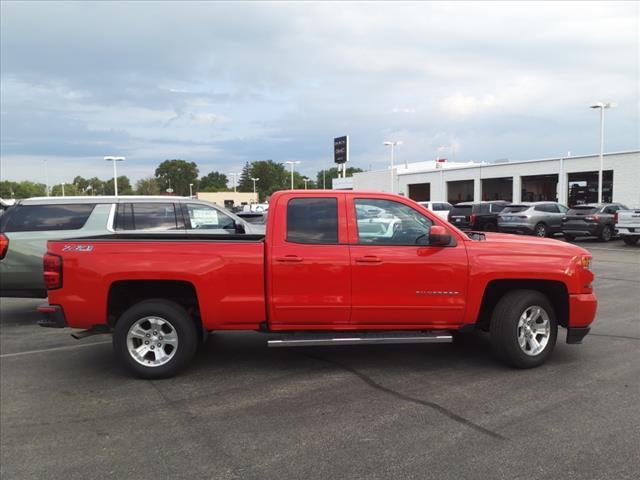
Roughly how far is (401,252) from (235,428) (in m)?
2.26

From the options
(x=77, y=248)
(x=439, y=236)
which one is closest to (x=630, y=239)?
(x=439, y=236)

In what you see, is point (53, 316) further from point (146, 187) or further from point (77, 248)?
point (146, 187)

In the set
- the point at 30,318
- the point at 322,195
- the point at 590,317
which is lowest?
the point at 30,318

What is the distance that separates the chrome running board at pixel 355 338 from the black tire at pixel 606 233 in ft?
63.2

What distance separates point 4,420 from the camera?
4449 mm

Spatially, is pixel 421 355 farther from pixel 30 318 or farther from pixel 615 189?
pixel 615 189

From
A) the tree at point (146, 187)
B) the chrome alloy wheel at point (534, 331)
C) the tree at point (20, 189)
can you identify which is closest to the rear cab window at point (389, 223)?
the chrome alloy wheel at point (534, 331)

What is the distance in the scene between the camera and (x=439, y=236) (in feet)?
17.0

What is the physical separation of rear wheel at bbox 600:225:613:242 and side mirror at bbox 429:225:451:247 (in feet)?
63.2

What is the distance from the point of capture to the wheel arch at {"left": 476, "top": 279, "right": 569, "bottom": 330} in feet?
18.3

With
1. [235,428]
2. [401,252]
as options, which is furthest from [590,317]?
[235,428]

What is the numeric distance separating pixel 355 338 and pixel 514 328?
1.59 meters

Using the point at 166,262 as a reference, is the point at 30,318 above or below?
below

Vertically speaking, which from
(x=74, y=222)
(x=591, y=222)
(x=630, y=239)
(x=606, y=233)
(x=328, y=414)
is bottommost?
(x=328, y=414)
